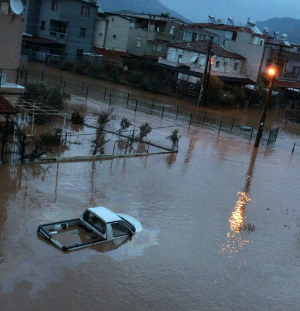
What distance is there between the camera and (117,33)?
218 ft

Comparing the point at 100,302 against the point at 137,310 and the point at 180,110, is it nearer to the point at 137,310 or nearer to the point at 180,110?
the point at 137,310

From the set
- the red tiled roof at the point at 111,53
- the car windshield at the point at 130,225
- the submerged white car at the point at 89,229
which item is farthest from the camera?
the red tiled roof at the point at 111,53

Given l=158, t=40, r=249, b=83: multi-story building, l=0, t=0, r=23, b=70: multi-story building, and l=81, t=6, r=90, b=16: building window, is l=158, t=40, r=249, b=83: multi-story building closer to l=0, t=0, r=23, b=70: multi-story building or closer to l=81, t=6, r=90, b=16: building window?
l=81, t=6, r=90, b=16: building window

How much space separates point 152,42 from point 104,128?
45758mm

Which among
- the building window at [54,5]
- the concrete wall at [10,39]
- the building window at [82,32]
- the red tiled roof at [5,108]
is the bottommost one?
the red tiled roof at [5,108]

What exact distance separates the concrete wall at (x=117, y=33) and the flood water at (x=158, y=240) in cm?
4650

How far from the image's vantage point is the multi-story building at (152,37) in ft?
228

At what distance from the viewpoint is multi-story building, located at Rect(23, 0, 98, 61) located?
2287 inches

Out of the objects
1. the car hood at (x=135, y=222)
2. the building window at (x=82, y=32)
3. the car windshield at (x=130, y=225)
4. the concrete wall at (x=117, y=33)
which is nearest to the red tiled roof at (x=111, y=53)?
the concrete wall at (x=117, y=33)

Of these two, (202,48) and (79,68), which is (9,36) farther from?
(202,48)

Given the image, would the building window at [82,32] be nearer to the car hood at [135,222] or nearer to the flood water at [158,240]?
the flood water at [158,240]

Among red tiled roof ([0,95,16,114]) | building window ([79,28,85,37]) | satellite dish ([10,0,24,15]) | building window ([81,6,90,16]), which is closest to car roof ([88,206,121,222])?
red tiled roof ([0,95,16,114])

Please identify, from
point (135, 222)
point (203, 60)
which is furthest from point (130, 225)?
point (203, 60)

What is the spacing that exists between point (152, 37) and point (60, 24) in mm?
15945
